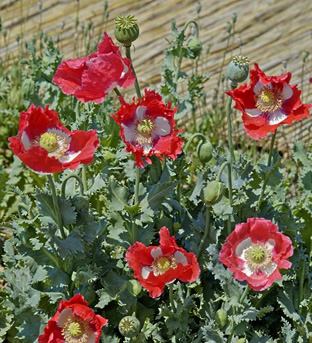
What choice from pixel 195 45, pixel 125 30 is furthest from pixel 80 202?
pixel 195 45

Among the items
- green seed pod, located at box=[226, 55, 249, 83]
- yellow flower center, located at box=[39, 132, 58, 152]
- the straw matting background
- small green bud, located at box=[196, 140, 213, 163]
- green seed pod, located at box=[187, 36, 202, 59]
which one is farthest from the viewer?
the straw matting background

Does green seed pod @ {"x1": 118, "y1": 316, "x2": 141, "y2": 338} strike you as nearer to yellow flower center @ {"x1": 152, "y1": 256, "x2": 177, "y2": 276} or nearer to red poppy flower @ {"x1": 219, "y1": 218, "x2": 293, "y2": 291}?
yellow flower center @ {"x1": 152, "y1": 256, "x2": 177, "y2": 276}

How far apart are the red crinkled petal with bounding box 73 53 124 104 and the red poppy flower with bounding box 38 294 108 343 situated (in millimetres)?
645

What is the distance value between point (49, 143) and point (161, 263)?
0.53m

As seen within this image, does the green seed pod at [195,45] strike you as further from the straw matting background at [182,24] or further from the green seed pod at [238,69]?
the straw matting background at [182,24]

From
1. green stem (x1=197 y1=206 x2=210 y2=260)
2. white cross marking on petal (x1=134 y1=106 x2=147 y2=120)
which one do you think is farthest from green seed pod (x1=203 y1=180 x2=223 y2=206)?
white cross marking on petal (x1=134 y1=106 x2=147 y2=120)

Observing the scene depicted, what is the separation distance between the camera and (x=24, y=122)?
256 centimetres

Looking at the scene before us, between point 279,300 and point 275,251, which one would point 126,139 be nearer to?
point 275,251

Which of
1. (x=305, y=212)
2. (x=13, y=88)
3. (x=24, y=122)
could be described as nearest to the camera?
(x=24, y=122)

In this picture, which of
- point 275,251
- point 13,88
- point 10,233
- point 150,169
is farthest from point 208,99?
point 275,251

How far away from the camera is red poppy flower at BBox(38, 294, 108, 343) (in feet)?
8.62

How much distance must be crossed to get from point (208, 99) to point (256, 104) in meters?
2.19

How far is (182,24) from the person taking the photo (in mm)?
5637

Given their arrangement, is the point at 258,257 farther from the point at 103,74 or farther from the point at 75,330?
the point at 103,74
